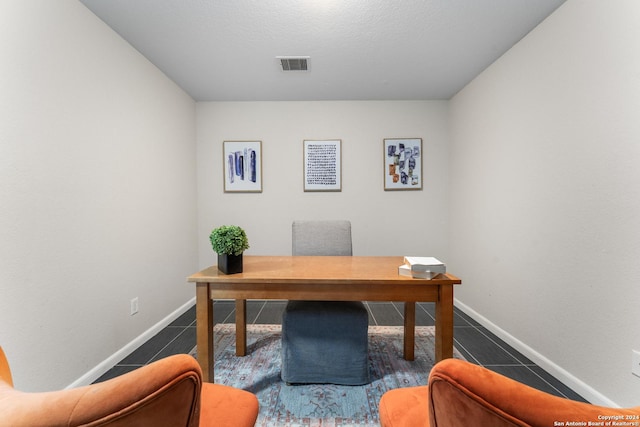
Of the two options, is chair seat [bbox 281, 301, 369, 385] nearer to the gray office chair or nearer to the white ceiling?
the gray office chair

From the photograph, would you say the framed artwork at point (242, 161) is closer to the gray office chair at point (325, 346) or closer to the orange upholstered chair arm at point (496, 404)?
the gray office chair at point (325, 346)

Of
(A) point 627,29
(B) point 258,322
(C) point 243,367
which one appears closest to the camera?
(A) point 627,29

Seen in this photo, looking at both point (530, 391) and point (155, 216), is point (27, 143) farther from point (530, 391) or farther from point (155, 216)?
point (530, 391)

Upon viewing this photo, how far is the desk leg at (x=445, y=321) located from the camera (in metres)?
1.33

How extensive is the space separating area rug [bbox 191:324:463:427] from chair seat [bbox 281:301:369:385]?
0.07m

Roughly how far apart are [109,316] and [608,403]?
3.19m

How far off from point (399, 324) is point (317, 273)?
65.3 inches

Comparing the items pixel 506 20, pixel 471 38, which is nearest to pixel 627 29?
pixel 506 20

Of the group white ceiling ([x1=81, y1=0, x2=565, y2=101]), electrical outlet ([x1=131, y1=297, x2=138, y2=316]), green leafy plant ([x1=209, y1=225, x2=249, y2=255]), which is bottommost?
electrical outlet ([x1=131, y1=297, x2=138, y2=316])

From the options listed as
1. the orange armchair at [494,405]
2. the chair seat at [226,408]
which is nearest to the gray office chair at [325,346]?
the chair seat at [226,408]

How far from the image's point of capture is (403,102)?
3.38 meters

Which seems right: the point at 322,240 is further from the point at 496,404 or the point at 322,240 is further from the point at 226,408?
the point at 496,404

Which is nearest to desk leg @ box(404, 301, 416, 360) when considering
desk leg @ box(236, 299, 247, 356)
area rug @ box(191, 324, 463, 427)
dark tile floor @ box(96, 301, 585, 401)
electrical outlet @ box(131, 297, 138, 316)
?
area rug @ box(191, 324, 463, 427)

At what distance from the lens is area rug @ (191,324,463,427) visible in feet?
4.77
